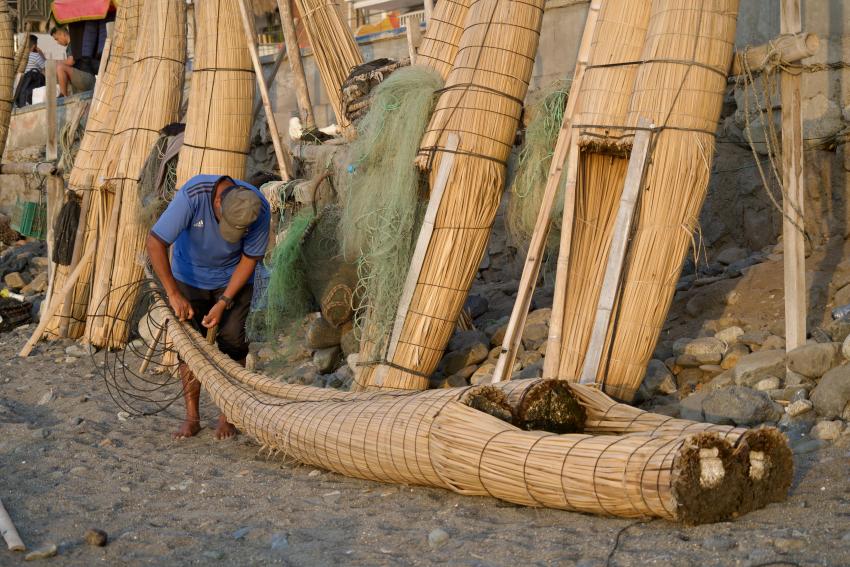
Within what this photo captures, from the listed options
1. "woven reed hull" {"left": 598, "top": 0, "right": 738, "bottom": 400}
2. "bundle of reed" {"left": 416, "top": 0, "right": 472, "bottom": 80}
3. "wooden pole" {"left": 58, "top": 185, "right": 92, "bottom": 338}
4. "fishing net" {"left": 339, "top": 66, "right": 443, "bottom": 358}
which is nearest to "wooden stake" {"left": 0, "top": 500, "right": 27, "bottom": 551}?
"fishing net" {"left": 339, "top": 66, "right": 443, "bottom": 358}

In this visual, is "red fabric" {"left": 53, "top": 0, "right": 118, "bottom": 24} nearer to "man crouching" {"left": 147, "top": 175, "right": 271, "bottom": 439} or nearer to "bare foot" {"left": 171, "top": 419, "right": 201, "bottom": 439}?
"man crouching" {"left": 147, "top": 175, "right": 271, "bottom": 439}

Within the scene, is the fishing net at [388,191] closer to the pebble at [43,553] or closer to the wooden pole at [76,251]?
the pebble at [43,553]

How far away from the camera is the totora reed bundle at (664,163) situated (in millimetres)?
5020

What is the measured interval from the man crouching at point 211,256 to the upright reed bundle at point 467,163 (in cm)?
82

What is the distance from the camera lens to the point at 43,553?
364 centimetres

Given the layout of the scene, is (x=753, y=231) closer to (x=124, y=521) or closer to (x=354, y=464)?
(x=354, y=464)

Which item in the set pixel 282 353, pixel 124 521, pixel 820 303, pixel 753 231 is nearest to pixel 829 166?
pixel 753 231

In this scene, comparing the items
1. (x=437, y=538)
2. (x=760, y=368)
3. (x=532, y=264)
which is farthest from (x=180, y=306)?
(x=760, y=368)

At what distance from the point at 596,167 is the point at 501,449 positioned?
6.99ft

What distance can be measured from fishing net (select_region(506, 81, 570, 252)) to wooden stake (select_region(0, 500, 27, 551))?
3.28m

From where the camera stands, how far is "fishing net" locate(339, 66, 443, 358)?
5863 millimetres

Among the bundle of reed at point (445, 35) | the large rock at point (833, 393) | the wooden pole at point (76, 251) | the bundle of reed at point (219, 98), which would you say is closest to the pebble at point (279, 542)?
the large rock at point (833, 393)

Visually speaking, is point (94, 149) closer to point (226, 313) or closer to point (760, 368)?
point (226, 313)

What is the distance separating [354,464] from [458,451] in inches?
28.7
